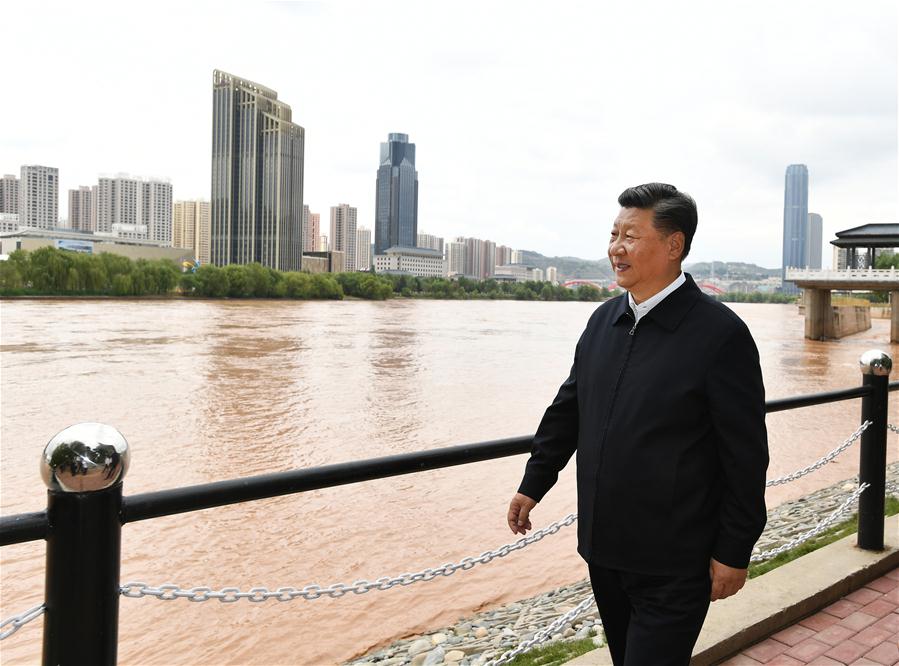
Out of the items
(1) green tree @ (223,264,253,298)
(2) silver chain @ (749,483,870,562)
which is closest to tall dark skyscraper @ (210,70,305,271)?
(1) green tree @ (223,264,253,298)

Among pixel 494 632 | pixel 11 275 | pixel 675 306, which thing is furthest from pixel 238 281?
pixel 675 306

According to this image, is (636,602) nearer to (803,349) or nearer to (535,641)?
(535,641)

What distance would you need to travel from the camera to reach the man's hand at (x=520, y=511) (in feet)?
7.48

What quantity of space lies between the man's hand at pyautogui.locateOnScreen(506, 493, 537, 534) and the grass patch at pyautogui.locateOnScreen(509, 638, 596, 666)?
156 centimetres

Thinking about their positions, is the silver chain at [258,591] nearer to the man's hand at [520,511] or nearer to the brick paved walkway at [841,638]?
the man's hand at [520,511]

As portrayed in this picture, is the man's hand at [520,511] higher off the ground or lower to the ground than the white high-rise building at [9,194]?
lower

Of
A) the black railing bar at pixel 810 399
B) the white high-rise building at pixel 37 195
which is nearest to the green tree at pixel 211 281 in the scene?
the black railing bar at pixel 810 399

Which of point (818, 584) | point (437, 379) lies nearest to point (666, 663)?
point (818, 584)

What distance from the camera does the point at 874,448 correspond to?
4.04 m

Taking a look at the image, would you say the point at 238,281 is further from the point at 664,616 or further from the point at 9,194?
the point at 9,194

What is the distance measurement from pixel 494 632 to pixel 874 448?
3.09 metres

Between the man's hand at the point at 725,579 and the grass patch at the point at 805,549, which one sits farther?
the grass patch at the point at 805,549

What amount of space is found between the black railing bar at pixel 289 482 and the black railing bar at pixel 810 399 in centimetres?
151

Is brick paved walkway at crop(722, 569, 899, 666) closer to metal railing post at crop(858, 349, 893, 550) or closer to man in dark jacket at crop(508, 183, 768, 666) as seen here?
metal railing post at crop(858, 349, 893, 550)
